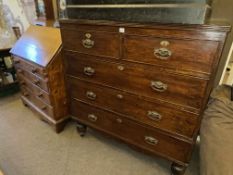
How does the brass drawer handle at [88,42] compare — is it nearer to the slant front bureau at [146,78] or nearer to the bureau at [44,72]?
the slant front bureau at [146,78]

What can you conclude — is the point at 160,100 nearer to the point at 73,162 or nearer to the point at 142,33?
the point at 142,33

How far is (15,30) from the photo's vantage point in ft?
8.22

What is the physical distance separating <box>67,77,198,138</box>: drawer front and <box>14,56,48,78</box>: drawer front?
0.79ft

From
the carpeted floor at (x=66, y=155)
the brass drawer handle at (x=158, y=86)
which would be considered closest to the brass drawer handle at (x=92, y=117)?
the carpeted floor at (x=66, y=155)

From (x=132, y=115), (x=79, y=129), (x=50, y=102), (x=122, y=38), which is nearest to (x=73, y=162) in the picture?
(x=79, y=129)

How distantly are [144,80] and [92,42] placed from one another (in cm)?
44

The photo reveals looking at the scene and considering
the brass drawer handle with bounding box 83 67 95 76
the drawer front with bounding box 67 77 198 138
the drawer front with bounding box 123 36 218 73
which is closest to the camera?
the drawer front with bounding box 123 36 218 73

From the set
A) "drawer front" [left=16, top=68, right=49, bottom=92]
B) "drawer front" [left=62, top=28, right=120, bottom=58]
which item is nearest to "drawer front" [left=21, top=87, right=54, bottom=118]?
"drawer front" [left=16, top=68, right=49, bottom=92]

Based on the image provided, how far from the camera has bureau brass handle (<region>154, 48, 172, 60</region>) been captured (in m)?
0.99

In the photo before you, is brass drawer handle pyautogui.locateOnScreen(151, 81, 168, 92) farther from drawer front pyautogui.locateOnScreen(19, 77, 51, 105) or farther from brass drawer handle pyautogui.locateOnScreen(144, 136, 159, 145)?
drawer front pyautogui.locateOnScreen(19, 77, 51, 105)

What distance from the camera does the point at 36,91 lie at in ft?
6.07

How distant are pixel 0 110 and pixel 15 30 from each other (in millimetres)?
1096

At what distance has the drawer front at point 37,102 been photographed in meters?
1.77

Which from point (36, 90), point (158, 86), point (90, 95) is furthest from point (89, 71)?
point (36, 90)
